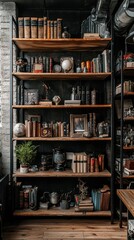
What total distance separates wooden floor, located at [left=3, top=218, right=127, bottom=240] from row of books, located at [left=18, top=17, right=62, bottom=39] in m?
2.41

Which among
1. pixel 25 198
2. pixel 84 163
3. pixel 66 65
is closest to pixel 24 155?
pixel 25 198

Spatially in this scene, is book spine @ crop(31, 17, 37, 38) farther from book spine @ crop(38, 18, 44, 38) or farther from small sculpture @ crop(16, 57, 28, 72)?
small sculpture @ crop(16, 57, 28, 72)

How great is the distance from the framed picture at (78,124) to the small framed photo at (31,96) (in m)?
0.55

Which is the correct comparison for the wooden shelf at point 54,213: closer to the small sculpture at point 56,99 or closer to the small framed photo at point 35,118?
the small framed photo at point 35,118

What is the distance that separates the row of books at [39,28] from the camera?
3.49 m

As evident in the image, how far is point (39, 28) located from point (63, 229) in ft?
8.39

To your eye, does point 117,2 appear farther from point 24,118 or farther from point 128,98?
point 24,118

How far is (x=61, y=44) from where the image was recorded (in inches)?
140

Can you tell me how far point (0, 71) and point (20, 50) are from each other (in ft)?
1.39

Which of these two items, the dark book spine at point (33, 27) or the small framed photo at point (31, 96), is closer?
the dark book spine at point (33, 27)

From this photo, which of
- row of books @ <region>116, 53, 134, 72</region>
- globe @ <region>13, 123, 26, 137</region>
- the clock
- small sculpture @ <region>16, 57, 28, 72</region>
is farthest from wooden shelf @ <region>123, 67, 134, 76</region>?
globe @ <region>13, 123, 26, 137</region>

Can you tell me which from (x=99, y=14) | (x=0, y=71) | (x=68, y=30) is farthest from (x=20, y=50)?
(x=99, y=14)

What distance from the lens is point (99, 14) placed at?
333cm

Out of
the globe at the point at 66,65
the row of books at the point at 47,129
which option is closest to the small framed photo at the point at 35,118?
the row of books at the point at 47,129
